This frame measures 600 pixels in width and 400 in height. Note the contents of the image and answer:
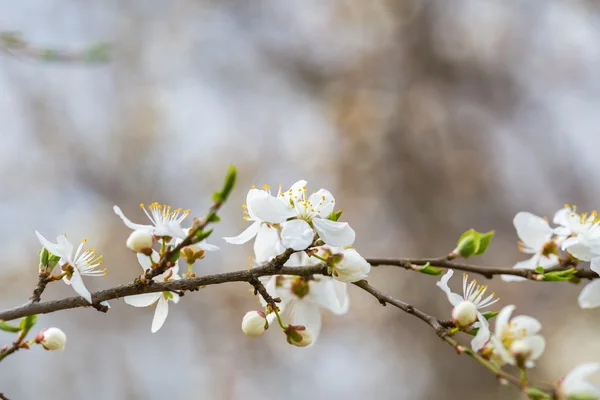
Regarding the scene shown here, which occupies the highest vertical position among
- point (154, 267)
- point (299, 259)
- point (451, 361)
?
point (451, 361)

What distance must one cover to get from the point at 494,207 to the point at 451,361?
4.21 ft

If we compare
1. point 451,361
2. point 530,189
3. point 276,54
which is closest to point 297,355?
point 451,361

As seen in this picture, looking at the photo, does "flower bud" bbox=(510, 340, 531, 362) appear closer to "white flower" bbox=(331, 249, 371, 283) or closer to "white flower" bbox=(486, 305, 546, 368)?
"white flower" bbox=(486, 305, 546, 368)

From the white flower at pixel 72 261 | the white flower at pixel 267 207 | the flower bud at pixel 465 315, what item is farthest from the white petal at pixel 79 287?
the flower bud at pixel 465 315

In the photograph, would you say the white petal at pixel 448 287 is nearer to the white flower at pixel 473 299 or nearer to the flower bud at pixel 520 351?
the white flower at pixel 473 299

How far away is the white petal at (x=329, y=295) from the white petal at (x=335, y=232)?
0.22 m

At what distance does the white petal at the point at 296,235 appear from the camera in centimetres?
91

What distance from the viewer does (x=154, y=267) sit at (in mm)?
882

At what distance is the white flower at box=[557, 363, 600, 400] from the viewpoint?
72cm

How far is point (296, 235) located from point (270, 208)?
10 cm

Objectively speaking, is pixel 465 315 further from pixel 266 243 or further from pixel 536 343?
pixel 266 243

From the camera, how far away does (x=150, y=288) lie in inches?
35.0

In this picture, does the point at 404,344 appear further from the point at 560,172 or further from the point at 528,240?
the point at 528,240

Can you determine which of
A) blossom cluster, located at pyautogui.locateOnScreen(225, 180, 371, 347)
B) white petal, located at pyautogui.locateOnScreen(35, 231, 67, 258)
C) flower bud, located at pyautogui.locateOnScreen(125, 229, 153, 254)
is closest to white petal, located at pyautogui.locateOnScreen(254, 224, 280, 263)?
blossom cluster, located at pyautogui.locateOnScreen(225, 180, 371, 347)
